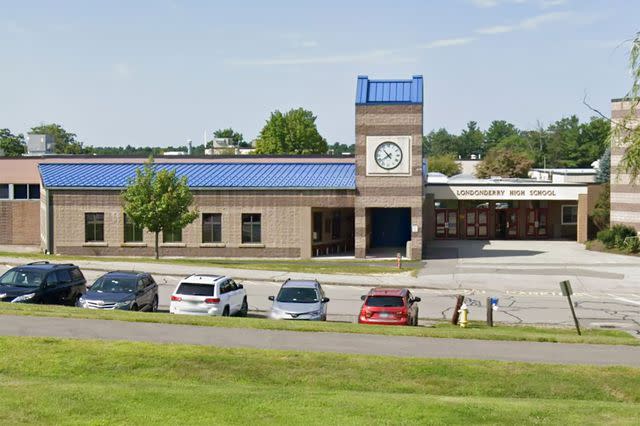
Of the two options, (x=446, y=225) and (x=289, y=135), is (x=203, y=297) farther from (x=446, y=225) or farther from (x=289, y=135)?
(x=289, y=135)

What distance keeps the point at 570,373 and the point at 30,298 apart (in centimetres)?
1711

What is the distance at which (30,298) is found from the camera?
26.8 metres

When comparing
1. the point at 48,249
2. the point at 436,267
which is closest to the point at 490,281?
the point at 436,267

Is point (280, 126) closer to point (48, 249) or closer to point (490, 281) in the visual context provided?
point (48, 249)

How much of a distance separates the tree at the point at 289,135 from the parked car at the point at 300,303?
101 meters

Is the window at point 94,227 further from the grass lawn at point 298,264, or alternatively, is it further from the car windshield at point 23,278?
the car windshield at point 23,278

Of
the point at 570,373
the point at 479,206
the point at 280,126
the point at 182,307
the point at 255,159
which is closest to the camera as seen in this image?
the point at 570,373

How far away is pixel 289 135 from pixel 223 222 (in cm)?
8053

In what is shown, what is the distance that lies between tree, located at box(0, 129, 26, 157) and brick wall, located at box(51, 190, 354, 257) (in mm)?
86127

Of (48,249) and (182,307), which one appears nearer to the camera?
(182,307)

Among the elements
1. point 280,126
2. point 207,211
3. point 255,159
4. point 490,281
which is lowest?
A: point 490,281

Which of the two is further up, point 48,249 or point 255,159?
point 255,159

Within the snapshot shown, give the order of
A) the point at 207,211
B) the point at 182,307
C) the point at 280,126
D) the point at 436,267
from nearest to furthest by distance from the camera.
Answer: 1. the point at 182,307
2. the point at 436,267
3. the point at 207,211
4. the point at 280,126

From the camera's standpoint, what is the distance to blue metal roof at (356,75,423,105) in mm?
49469
